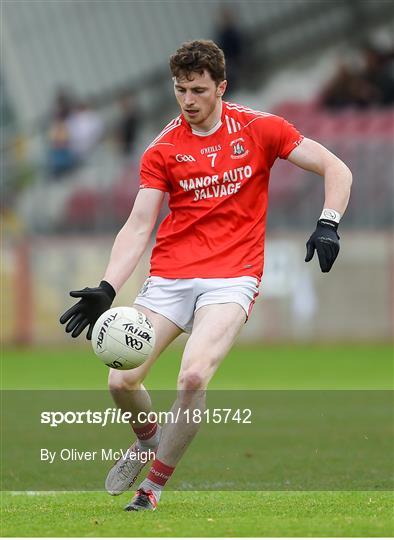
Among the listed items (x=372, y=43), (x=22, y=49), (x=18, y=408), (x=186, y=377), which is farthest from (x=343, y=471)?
(x=22, y=49)

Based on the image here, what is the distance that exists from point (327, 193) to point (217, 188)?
0.68 metres

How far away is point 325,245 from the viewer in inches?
292

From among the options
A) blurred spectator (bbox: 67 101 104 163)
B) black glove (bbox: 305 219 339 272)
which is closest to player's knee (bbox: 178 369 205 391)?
black glove (bbox: 305 219 339 272)

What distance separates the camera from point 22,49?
2644 cm

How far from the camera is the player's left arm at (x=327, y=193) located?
741 centimetres

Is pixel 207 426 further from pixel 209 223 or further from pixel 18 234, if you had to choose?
pixel 18 234

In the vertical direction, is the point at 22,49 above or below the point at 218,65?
below

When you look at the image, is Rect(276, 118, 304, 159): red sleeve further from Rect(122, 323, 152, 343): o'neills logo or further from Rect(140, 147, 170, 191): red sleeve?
Rect(122, 323, 152, 343): o'neills logo

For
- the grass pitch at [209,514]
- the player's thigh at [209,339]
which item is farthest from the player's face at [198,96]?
the grass pitch at [209,514]

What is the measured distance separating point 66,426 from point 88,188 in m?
10.7

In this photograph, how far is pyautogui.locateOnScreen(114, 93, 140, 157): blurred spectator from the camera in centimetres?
2502

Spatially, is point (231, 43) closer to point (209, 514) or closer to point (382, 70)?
point (382, 70)

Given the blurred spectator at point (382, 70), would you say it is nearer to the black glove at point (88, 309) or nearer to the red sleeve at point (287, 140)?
the red sleeve at point (287, 140)

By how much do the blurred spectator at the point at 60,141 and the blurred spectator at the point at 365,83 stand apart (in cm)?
497
